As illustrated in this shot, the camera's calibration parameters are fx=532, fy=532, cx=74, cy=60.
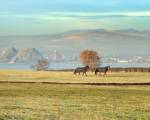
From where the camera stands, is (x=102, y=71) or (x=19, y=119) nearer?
(x=19, y=119)

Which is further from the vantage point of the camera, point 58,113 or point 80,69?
point 80,69

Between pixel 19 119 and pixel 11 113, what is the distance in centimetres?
288

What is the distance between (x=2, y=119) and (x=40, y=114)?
3584 millimetres

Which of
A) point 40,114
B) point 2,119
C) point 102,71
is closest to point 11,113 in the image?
point 40,114

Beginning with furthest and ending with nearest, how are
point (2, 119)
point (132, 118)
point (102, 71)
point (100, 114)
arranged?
point (102, 71), point (100, 114), point (132, 118), point (2, 119)

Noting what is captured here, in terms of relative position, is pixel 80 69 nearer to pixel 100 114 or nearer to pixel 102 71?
pixel 102 71

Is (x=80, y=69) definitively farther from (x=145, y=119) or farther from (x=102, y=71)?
(x=145, y=119)

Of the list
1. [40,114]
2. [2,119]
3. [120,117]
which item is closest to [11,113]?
[40,114]

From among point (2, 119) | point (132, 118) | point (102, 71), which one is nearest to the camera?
point (2, 119)

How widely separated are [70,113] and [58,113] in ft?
1.94

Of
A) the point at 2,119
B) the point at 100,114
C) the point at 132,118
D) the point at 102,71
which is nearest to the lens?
the point at 2,119

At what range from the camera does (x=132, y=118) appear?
24.2 m

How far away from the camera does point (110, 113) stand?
26672 millimetres

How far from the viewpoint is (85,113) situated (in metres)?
26.2
